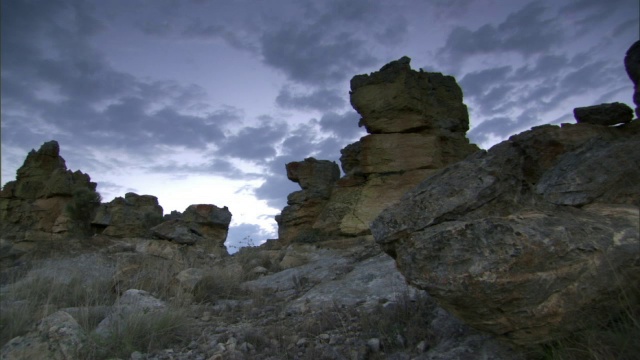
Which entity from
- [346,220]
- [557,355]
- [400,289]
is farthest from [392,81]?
[557,355]

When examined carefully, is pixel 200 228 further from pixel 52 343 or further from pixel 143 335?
pixel 52 343

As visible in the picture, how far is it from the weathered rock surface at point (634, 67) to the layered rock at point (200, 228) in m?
14.0

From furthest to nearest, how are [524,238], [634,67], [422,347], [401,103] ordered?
[401,103] < [634,67] < [422,347] < [524,238]

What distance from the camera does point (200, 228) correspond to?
18781 mm

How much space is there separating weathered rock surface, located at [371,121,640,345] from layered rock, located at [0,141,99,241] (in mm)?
20932

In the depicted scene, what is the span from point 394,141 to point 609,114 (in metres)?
7.27

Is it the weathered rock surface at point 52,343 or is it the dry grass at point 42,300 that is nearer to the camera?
the weathered rock surface at point 52,343

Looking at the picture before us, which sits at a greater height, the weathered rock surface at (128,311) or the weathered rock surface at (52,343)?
the weathered rock surface at (128,311)

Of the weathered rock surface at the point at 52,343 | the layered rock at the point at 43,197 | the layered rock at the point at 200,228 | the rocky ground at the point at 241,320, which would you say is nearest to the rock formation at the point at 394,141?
the rocky ground at the point at 241,320

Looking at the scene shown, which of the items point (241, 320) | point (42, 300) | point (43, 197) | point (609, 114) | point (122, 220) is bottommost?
point (241, 320)

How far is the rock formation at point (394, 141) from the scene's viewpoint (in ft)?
39.1

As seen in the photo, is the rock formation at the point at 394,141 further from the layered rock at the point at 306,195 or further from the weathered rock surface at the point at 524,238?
the weathered rock surface at the point at 524,238

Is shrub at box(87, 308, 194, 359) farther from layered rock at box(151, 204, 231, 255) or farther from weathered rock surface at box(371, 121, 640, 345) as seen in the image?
layered rock at box(151, 204, 231, 255)

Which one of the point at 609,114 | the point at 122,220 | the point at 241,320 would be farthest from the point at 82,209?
the point at 609,114
